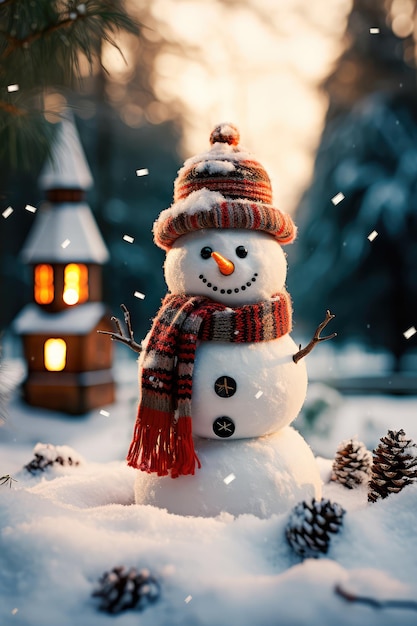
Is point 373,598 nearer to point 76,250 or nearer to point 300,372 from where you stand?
point 300,372

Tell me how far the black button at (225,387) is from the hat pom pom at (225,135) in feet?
2.99

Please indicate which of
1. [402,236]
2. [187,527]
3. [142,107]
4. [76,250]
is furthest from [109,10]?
[402,236]

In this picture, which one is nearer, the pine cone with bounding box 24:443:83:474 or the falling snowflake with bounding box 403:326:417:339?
the pine cone with bounding box 24:443:83:474

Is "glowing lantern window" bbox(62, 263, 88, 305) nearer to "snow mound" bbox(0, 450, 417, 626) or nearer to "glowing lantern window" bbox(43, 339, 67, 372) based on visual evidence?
"glowing lantern window" bbox(43, 339, 67, 372)

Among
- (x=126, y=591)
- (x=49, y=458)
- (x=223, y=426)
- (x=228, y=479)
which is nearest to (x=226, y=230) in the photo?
(x=223, y=426)

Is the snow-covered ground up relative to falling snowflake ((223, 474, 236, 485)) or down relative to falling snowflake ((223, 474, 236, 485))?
down

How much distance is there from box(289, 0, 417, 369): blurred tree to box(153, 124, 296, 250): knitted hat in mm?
3505

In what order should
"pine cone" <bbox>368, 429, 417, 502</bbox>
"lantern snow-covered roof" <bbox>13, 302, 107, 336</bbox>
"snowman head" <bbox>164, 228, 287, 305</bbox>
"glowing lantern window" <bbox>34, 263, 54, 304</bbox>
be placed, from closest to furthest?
"snowman head" <bbox>164, 228, 287, 305</bbox>
"pine cone" <bbox>368, 429, 417, 502</bbox>
"lantern snow-covered roof" <bbox>13, 302, 107, 336</bbox>
"glowing lantern window" <bbox>34, 263, 54, 304</bbox>

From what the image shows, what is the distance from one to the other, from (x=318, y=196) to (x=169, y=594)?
506cm

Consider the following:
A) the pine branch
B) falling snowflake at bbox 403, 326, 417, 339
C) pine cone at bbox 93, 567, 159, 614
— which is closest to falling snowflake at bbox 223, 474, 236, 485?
pine cone at bbox 93, 567, 159, 614

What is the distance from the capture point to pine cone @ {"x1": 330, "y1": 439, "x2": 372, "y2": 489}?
2.57 meters

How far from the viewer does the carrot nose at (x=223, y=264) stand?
1.94 m

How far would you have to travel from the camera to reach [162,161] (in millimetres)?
6023

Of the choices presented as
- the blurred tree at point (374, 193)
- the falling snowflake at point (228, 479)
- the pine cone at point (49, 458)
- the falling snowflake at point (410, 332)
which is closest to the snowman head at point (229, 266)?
the falling snowflake at point (228, 479)
